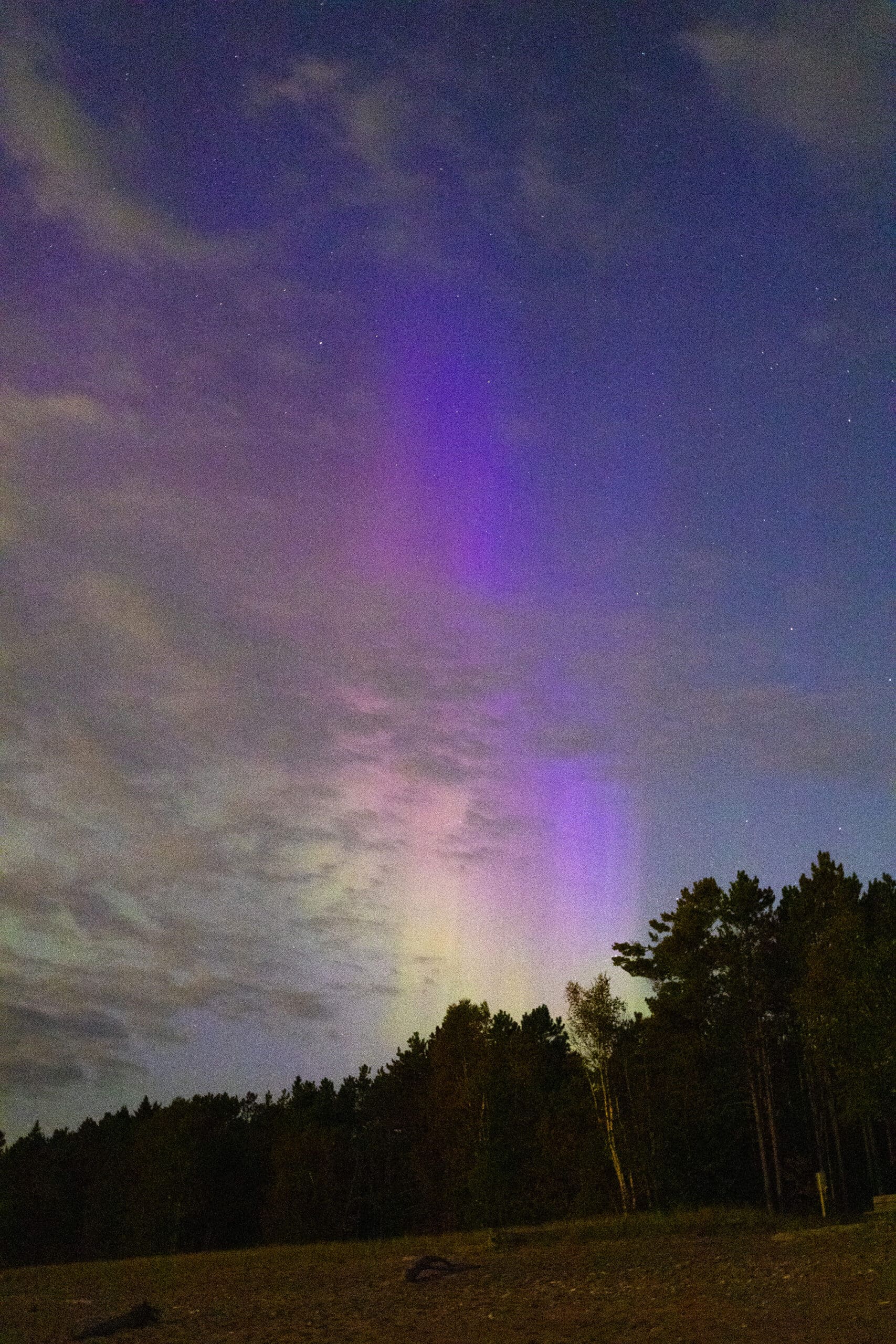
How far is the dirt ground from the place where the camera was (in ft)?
58.0

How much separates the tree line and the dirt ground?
16232 mm

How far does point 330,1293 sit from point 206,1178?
7596cm

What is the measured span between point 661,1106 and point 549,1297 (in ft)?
147

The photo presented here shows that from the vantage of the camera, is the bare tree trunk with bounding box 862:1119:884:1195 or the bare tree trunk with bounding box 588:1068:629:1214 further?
the bare tree trunk with bounding box 862:1119:884:1195

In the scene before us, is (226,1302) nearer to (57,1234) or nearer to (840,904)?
(840,904)

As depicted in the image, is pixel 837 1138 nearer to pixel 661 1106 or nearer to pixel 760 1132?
pixel 760 1132

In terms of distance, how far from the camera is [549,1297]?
A: 22641 millimetres

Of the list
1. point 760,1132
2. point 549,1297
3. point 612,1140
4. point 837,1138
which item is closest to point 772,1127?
point 760,1132

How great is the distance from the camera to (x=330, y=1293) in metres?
27.5

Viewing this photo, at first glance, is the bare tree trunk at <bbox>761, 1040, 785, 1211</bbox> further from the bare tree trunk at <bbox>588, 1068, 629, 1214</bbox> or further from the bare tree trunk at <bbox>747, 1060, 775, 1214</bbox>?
the bare tree trunk at <bbox>588, 1068, 629, 1214</bbox>

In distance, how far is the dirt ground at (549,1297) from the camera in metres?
17.7

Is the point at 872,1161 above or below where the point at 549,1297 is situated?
above

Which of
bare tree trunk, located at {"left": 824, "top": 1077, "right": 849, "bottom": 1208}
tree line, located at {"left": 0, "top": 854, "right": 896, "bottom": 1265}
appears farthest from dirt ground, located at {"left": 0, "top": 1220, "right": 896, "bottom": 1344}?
bare tree trunk, located at {"left": 824, "top": 1077, "right": 849, "bottom": 1208}

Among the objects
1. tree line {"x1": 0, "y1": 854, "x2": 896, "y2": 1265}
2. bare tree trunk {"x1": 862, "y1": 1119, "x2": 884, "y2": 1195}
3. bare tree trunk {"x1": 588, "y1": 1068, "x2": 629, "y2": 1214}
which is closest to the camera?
tree line {"x1": 0, "y1": 854, "x2": 896, "y2": 1265}
